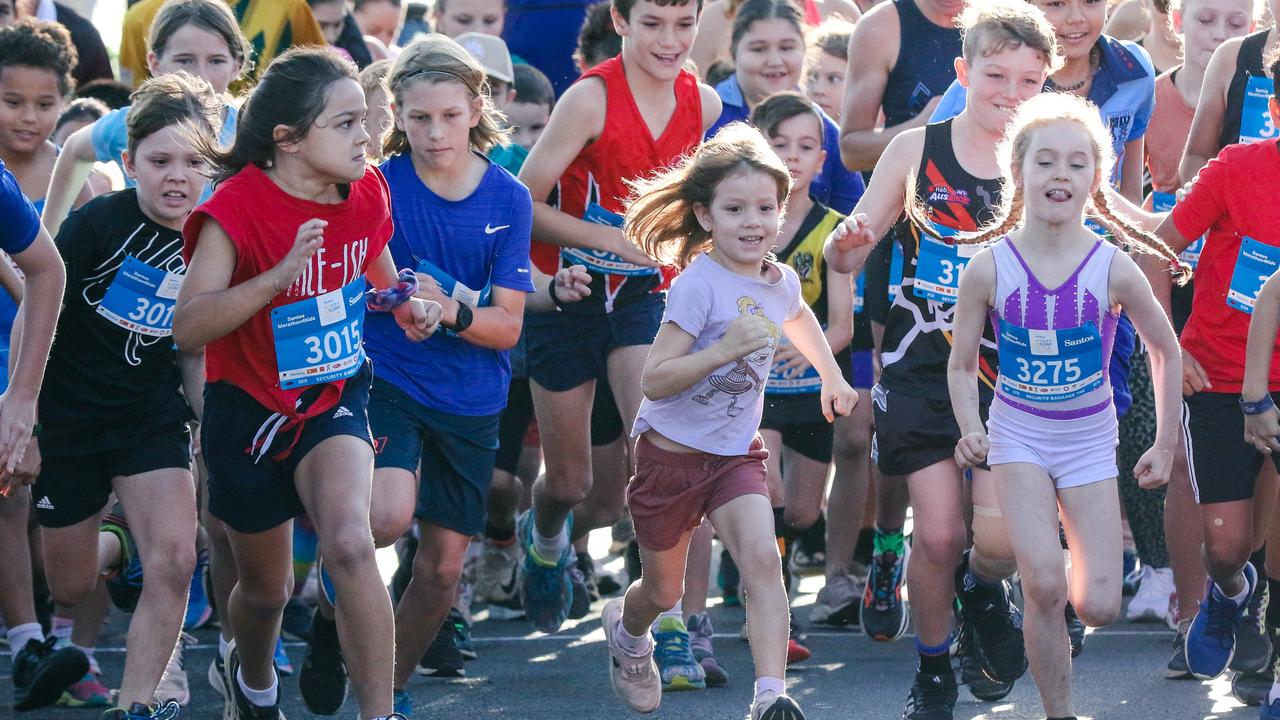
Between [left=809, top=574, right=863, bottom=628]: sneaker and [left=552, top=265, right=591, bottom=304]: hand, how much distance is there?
1749 millimetres

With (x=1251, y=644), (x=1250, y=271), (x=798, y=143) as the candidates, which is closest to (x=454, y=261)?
(x=798, y=143)

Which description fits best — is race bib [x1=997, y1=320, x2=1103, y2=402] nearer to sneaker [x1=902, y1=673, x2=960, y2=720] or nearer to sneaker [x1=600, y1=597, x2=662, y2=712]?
sneaker [x1=902, y1=673, x2=960, y2=720]

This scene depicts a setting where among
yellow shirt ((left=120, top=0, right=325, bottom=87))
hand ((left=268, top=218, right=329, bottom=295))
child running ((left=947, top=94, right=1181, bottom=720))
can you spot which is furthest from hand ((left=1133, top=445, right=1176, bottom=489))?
yellow shirt ((left=120, top=0, right=325, bottom=87))

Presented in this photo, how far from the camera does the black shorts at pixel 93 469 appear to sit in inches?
223

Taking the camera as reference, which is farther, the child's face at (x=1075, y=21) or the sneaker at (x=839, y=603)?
the sneaker at (x=839, y=603)

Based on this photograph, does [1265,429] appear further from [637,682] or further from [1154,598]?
[637,682]

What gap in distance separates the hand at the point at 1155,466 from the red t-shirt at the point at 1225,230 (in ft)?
3.27

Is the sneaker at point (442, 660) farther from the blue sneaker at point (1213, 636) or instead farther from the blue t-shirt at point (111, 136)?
the blue sneaker at point (1213, 636)

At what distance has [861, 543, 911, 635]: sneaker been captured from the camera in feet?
22.2

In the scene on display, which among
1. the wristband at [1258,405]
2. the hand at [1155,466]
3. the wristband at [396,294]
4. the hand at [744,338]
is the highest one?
the wristband at [396,294]

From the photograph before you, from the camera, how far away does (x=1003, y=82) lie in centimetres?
592

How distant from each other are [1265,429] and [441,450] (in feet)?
8.29

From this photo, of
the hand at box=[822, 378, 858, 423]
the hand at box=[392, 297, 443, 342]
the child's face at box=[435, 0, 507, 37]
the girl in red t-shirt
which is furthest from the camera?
the child's face at box=[435, 0, 507, 37]

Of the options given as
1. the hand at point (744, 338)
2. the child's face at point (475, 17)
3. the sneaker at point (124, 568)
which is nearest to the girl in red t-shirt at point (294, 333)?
the hand at point (744, 338)
